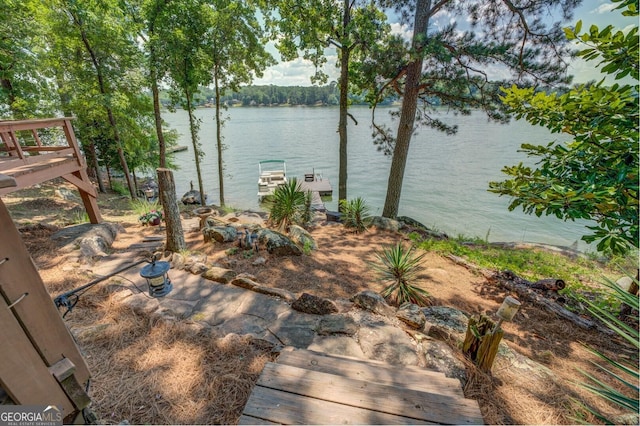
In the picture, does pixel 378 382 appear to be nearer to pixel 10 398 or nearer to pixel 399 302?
pixel 10 398

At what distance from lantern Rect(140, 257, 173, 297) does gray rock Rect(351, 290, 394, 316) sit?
82.0 inches

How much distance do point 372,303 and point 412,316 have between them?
0.46m

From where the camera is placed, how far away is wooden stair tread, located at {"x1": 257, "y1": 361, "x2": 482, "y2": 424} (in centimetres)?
141

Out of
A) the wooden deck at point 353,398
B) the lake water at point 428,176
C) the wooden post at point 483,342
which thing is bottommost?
the lake water at point 428,176

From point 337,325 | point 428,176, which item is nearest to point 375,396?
point 337,325

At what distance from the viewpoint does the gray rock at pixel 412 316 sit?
2852mm

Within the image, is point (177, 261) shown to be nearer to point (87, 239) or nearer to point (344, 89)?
point (87, 239)

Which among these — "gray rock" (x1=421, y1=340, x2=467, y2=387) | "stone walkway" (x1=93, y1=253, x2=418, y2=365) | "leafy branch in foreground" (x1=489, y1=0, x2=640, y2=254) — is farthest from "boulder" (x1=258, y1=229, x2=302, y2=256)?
"leafy branch in foreground" (x1=489, y1=0, x2=640, y2=254)

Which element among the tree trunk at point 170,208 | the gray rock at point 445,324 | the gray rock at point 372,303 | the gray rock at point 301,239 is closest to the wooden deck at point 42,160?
the tree trunk at point 170,208

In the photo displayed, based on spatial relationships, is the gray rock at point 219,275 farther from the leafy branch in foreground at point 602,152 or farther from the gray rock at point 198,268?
the leafy branch in foreground at point 602,152

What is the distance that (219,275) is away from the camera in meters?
3.54

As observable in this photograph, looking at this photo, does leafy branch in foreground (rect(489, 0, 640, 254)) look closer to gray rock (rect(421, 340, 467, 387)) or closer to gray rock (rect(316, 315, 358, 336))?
gray rock (rect(421, 340, 467, 387))

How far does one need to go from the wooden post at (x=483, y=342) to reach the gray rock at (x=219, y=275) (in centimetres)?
282

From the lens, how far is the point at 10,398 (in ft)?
3.91
